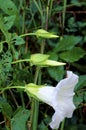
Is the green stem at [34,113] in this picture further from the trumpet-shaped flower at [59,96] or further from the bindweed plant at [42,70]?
the trumpet-shaped flower at [59,96]

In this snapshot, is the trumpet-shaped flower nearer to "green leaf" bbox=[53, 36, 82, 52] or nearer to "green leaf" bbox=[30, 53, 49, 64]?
"green leaf" bbox=[30, 53, 49, 64]

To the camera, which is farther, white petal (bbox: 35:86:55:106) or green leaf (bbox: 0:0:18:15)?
green leaf (bbox: 0:0:18:15)

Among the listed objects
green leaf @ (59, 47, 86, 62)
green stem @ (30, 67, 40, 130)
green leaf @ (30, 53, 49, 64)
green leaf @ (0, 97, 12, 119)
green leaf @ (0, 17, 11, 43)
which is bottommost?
green stem @ (30, 67, 40, 130)

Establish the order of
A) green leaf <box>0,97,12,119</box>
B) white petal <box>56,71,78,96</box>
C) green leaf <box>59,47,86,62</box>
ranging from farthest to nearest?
green leaf <box>59,47,86,62</box>, green leaf <box>0,97,12,119</box>, white petal <box>56,71,78,96</box>

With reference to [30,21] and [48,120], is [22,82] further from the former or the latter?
[30,21]

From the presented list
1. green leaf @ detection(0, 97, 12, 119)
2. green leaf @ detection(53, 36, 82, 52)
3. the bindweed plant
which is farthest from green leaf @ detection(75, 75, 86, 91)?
green leaf @ detection(0, 97, 12, 119)

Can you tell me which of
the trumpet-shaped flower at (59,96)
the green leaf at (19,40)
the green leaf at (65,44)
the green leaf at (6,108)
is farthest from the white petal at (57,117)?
the green leaf at (65,44)

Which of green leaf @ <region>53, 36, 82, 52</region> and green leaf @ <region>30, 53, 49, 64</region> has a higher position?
green leaf @ <region>30, 53, 49, 64</region>
